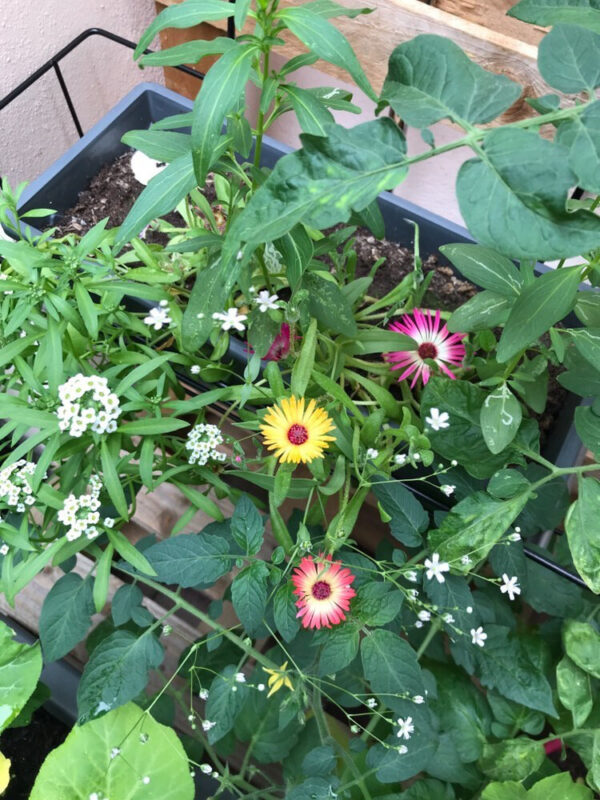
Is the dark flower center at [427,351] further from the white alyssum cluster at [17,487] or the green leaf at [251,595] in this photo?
the white alyssum cluster at [17,487]

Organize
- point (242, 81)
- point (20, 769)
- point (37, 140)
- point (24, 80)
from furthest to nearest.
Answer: point (37, 140)
point (24, 80)
point (20, 769)
point (242, 81)

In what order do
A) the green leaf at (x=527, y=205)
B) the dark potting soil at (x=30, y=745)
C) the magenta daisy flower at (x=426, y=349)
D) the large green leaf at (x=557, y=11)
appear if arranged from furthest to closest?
the dark potting soil at (x=30, y=745)
the magenta daisy flower at (x=426, y=349)
the large green leaf at (x=557, y=11)
the green leaf at (x=527, y=205)

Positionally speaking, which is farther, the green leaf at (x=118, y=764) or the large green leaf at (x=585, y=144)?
the green leaf at (x=118, y=764)

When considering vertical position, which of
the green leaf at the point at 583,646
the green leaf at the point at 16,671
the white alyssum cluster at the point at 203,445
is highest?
the white alyssum cluster at the point at 203,445

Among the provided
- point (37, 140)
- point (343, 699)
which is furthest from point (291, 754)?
point (37, 140)

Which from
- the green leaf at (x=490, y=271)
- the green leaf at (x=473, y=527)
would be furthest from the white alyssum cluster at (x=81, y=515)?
the green leaf at (x=490, y=271)

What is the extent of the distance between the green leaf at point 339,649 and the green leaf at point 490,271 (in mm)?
351

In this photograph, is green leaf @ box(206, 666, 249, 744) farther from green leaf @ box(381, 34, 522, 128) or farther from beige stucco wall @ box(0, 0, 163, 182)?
beige stucco wall @ box(0, 0, 163, 182)

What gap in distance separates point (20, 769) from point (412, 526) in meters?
0.67

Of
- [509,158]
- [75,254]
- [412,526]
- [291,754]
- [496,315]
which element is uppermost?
[509,158]

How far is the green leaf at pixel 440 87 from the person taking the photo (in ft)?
1.55

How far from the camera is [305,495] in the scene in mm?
766

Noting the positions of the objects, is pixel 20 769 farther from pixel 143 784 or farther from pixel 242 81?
pixel 242 81

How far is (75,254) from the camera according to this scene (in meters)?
0.74
